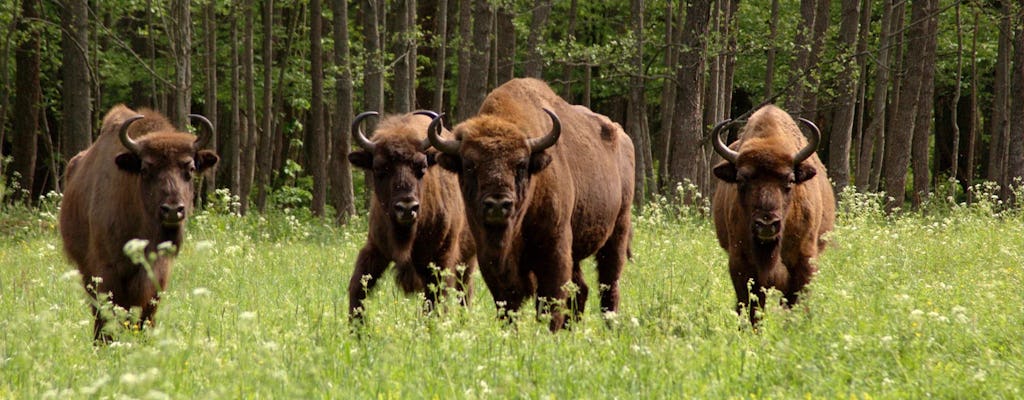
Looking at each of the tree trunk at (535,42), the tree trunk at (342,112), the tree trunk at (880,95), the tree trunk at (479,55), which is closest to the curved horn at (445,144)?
the tree trunk at (479,55)

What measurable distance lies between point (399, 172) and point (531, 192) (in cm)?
128

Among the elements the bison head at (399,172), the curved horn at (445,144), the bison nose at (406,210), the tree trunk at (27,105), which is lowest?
the tree trunk at (27,105)

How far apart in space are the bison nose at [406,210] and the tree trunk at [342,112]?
9334mm

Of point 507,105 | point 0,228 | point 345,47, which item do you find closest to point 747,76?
point 345,47

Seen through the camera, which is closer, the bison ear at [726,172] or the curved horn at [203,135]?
the curved horn at [203,135]

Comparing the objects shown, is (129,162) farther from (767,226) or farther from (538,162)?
(767,226)

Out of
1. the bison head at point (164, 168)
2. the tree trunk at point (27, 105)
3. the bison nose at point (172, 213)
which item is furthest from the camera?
the tree trunk at point (27, 105)

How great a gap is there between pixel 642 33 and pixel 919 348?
14.9 metres

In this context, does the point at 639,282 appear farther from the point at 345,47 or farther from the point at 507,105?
the point at 345,47

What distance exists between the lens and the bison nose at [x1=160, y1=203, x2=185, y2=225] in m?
7.64

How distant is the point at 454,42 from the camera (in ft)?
68.6

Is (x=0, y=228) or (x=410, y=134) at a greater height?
(x=410, y=134)

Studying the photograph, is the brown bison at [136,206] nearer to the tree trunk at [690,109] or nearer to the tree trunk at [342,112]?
the tree trunk at [342,112]

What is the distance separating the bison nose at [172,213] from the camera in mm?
7645
